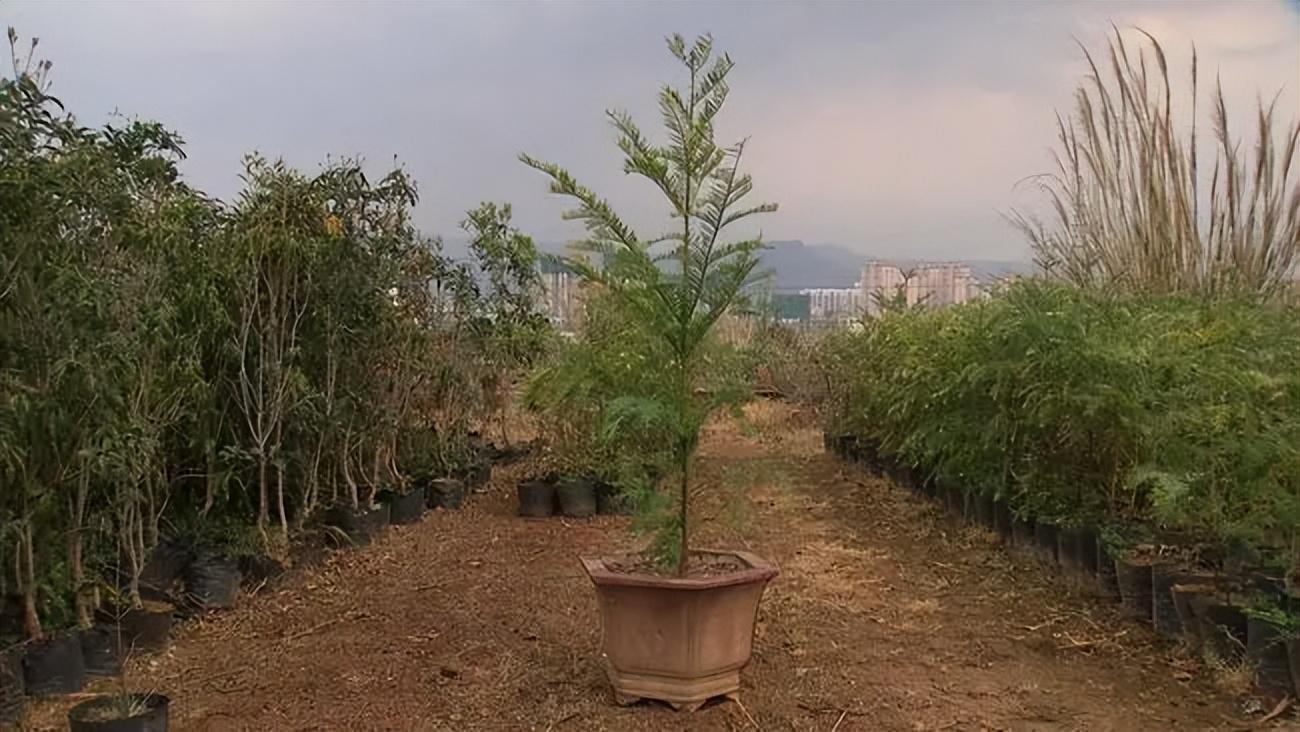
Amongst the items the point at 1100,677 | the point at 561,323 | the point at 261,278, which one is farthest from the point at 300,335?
the point at 1100,677

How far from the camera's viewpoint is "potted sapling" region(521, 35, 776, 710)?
3059 millimetres

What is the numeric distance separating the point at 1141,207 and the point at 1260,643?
412 cm

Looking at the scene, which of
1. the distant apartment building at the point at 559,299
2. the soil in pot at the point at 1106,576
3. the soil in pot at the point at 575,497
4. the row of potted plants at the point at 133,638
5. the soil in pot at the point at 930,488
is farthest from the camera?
the distant apartment building at the point at 559,299

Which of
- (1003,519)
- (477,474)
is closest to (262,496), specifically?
(477,474)

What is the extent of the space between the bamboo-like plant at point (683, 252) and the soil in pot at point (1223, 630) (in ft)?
5.78

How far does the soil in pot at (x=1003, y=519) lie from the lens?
5406mm

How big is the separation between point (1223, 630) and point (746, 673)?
154 centimetres

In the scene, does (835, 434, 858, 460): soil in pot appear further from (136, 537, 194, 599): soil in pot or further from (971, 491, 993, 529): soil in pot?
(136, 537, 194, 599): soil in pot

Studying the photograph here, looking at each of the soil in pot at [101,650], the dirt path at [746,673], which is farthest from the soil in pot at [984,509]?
the soil in pot at [101,650]

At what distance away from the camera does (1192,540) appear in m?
4.20

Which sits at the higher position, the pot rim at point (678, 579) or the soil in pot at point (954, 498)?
the pot rim at point (678, 579)

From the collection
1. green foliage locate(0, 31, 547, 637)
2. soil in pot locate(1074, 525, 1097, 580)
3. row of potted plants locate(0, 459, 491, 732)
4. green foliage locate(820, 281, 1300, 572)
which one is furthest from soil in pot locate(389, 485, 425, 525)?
soil in pot locate(1074, 525, 1097, 580)

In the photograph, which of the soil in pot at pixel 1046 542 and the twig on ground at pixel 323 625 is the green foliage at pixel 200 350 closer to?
the twig on ground at pixel 323 625

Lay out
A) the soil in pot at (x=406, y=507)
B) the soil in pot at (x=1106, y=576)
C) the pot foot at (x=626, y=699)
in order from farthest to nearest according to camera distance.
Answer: the soil in pot at (x=406, y=507) → the soil in pot at (x=1106, y=576) → the pot foot at (x=626, y=699)
